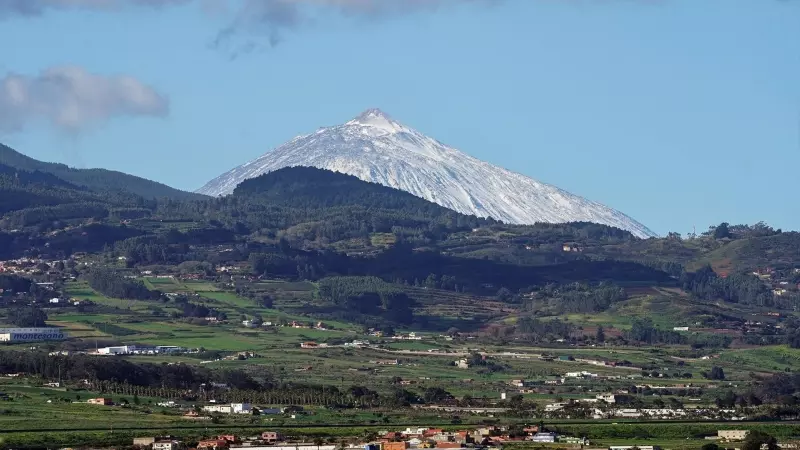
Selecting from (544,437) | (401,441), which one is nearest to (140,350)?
(544,437)

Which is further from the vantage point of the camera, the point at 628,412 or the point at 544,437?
the point at 628,412

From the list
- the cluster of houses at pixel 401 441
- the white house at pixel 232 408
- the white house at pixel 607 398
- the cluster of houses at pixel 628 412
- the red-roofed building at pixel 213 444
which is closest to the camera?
the red-roofed building at pixel 213 444

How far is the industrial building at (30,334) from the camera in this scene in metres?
171

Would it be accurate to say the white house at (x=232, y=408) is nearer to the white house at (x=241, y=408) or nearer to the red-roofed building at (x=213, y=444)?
the white house at (x=241, y=408)

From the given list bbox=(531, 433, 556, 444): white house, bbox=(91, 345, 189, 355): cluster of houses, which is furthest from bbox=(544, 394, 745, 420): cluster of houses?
bbox=(91, 345, 189, 355): cluster of houses

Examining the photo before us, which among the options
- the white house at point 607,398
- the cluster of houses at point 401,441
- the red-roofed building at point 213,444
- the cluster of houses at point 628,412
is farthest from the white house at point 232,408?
the white house at point 607,398

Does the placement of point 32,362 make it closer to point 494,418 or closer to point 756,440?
point 494,418

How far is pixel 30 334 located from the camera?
17350 centimetres

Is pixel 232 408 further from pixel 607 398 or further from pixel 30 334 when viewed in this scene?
pixel 30 334

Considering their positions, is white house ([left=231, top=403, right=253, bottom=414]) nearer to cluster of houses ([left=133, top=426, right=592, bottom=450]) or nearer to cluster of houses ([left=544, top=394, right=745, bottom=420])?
cluster of houses ([left=133, top=426, right=592, bottom=450])

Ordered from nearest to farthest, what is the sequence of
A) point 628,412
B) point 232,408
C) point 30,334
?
point 232,408, point 628,412, point 30,334

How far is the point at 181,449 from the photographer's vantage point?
328ft

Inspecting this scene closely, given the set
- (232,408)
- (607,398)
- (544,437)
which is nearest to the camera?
(544,437)

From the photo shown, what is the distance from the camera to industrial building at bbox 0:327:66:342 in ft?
562
